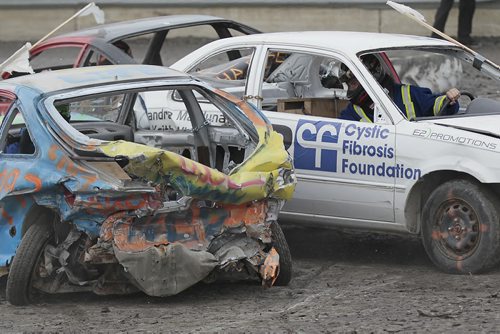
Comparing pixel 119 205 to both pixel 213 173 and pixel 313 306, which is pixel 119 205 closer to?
pixel 213 173

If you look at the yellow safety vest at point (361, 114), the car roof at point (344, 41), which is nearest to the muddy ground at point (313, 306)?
the yellow safety vest at point (361, 114)

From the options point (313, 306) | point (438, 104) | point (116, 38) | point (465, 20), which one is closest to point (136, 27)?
point (116, 38)

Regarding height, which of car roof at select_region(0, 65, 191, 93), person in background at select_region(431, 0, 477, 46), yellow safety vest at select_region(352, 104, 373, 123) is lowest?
yellow safety vest at select_region(352, 104, 373, 123)

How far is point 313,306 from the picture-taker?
728cm

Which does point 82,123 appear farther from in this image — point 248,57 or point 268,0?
point 268,0

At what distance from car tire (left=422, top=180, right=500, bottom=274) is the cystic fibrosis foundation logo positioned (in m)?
0.79

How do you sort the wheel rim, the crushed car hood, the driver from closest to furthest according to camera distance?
the crushed car hood < the wheel rim < the driver

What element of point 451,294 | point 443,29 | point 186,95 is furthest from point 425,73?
point 451,294

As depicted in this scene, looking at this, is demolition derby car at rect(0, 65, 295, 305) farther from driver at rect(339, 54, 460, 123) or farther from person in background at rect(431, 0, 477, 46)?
person in background at rect(431, 0, 477, 46)

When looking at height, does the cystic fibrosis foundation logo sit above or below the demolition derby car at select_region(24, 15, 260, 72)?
below

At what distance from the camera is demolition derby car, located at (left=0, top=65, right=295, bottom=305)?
730 centimetres

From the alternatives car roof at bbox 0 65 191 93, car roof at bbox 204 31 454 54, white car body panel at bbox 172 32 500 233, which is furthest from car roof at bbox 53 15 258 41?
car roof at bbox 0 65 191 93

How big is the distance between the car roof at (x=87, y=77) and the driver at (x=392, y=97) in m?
1.23

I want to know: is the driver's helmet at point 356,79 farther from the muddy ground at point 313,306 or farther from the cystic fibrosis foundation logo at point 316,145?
the muddy ground at point 313,306
